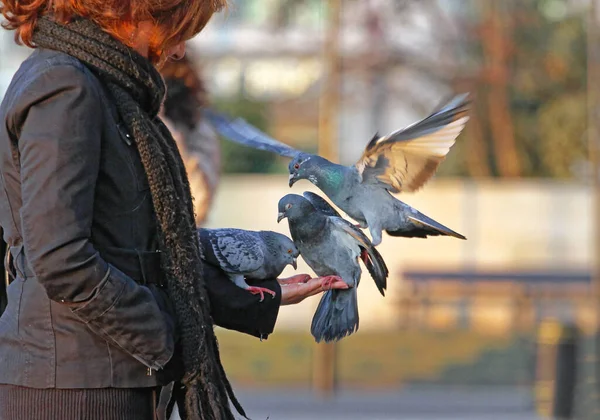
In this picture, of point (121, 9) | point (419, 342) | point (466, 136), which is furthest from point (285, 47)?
point (121, 9)

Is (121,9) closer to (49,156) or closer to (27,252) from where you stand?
(49,156)

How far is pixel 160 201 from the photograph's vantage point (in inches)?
93.4

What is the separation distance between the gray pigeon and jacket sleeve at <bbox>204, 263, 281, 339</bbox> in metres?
0.02

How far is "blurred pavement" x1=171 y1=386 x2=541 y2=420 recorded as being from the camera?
969 cm

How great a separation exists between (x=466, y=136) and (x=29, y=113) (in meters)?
19.7

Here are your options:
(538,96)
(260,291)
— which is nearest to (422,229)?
(260,291)

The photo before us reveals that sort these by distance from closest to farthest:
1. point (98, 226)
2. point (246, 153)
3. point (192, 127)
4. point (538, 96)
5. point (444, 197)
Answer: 1. point (98, 226)
2. point (192, 127)
3. point (444, 197)
4. point (246, 153)
5. point (538, 96)

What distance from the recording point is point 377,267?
2.67m

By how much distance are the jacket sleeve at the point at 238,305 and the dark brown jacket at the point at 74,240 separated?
0.27 metres

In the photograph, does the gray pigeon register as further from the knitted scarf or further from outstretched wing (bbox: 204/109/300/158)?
outstretched wing (bbox: 204/109/300/158)

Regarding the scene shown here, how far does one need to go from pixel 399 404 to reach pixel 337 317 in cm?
770

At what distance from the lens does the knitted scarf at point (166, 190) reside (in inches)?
92.7

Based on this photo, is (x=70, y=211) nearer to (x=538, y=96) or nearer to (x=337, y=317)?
(x=337, y=317)

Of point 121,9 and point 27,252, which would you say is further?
point 121,9
